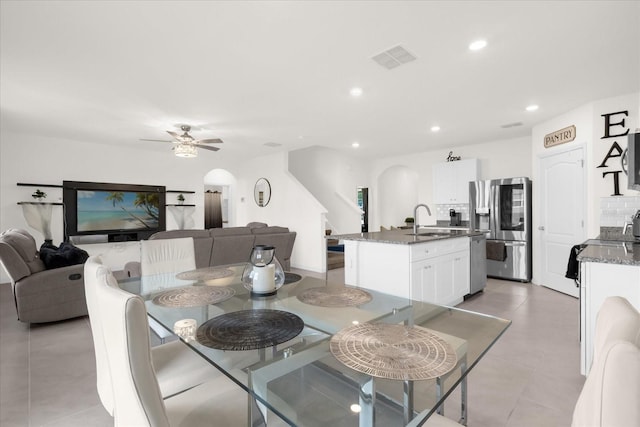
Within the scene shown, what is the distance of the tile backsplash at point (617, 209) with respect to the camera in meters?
3.16

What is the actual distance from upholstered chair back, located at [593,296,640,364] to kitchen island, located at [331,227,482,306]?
2180mm

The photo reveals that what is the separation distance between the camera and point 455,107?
13.4ft

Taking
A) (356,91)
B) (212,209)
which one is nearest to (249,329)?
(356,91)

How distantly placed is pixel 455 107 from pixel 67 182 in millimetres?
7049

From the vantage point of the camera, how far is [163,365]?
1.49 m

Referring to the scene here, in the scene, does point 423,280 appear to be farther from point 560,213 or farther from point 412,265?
point 560,213

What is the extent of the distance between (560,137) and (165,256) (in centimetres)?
529

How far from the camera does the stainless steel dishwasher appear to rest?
4.02 metres

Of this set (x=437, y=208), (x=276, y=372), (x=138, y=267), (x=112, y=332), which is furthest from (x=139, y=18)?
(x=437, y=208)

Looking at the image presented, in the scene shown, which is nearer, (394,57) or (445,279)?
(394,57)

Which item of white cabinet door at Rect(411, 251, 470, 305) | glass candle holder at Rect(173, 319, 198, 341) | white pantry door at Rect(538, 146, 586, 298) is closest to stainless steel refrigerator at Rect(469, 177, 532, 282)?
white pantry door at Rect(538, 146, 586, 298)

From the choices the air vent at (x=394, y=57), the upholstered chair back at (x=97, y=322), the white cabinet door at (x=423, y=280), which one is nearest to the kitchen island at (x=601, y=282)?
the white cabinet door at (x=423, y=280)

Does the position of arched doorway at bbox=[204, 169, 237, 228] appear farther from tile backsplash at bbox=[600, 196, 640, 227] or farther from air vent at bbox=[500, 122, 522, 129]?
tile backsplash at bbox=[600, 196, 640, 227]

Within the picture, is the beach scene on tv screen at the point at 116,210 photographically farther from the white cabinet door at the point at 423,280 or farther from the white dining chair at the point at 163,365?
the white cabinet door at the point at 423,280
